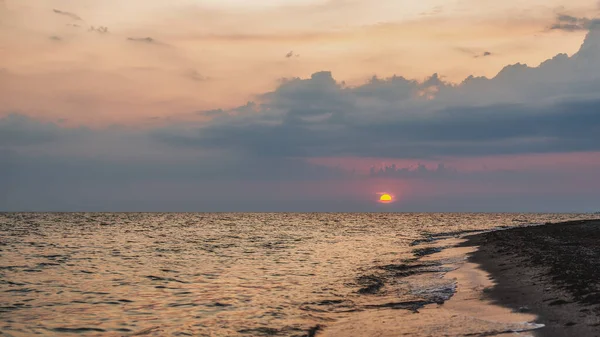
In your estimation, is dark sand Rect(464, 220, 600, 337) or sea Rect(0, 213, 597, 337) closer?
dark sand Rect(464, 220, 600, 337)

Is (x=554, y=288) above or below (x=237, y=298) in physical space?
above

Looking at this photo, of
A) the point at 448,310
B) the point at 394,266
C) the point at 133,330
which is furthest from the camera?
the point at 394,266

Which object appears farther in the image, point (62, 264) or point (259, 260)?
point (259, 260)

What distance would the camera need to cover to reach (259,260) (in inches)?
1583

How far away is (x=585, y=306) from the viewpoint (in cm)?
1563

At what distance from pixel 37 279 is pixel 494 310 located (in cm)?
2440

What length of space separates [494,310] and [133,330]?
12021mm

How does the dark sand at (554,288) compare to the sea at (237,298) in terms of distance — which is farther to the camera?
the sea at (237,298)

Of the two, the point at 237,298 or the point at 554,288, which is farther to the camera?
the point at 237,298

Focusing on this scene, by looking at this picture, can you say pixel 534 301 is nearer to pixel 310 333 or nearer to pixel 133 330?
pixel 310 333

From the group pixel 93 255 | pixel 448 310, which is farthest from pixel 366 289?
pixel 93 255

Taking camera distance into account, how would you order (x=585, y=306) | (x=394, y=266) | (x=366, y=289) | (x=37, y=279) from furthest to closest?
(x=394, y=266), (x=37, y=279), (x=366, y=289), (x=585, y=306)

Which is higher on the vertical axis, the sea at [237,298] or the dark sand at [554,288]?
the dark sand at [554,288]

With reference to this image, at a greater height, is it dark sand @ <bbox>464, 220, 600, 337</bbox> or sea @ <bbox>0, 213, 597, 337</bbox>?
dark sand @ <bbox>464, 220, 600, 337</bbox>
